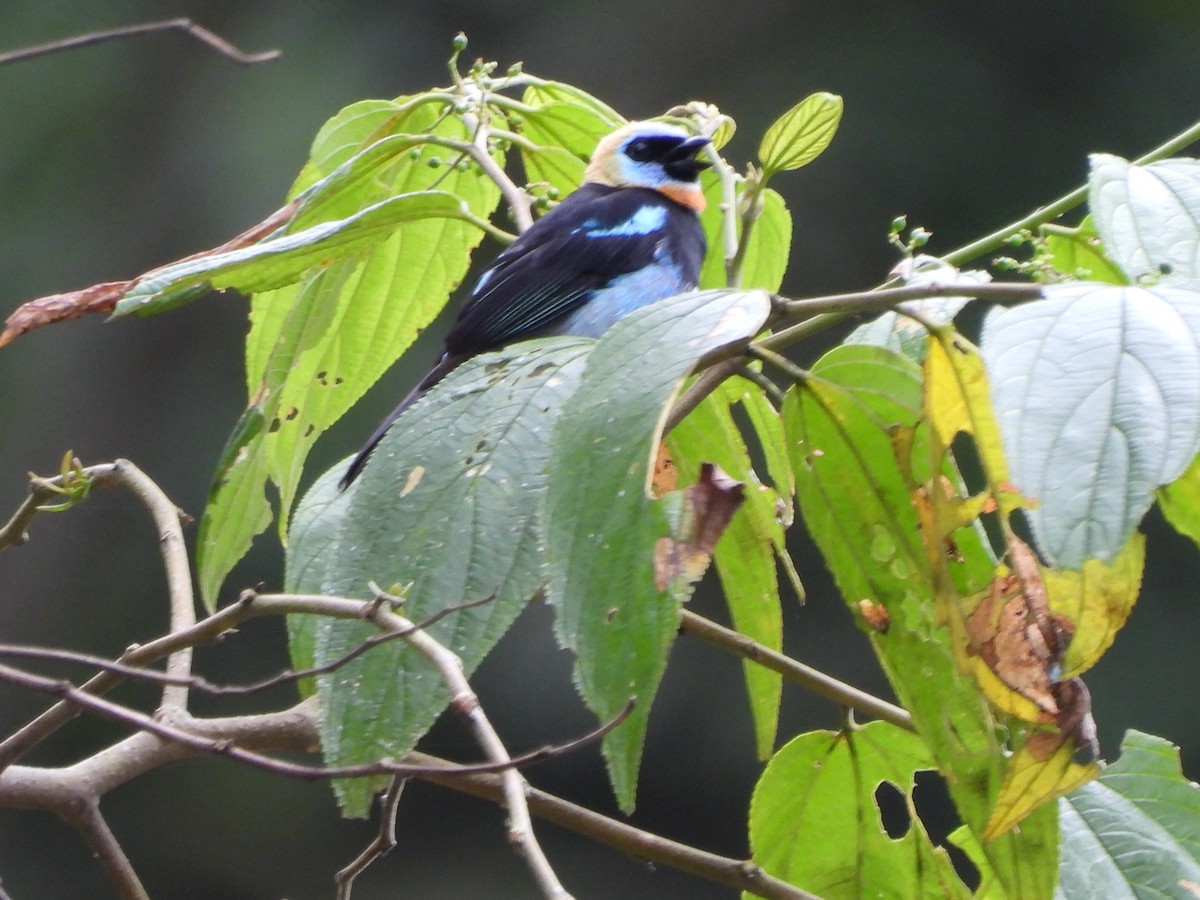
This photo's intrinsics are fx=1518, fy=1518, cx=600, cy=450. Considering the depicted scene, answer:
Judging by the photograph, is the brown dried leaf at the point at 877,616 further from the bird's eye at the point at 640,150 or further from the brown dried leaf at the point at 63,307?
the bird's eye at the point at 640,150

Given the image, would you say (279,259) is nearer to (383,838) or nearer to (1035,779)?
(383,838)

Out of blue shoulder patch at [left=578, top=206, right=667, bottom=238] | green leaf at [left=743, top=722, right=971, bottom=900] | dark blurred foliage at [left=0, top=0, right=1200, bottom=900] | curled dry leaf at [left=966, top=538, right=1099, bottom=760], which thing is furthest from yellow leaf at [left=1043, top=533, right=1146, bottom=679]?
dark blurred foliage at [left=0, top=0, right=1200, bottom=900]

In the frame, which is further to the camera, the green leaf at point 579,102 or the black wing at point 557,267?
the black wing at point 557,267

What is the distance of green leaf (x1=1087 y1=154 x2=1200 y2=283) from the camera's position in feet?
2.22

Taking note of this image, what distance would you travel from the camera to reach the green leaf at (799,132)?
2.82 feet

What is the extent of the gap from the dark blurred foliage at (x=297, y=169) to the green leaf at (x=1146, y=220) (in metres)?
3.09

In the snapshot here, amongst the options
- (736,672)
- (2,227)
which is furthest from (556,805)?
(2,227)

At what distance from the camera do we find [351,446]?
369 centimetres

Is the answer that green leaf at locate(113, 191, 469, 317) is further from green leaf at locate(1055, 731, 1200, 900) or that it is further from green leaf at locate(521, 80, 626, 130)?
green leaf at locate(1055, 731, 1200, 900)

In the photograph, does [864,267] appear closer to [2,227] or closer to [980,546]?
[2,227]

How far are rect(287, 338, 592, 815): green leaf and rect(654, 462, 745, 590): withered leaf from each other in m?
0.08

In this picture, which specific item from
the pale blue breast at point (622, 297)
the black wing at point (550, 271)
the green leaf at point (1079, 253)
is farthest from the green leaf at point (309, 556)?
the pale blue breast at point (622, 297)

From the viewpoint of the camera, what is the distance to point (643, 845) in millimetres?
843

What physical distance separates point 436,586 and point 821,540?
0.21 metres
